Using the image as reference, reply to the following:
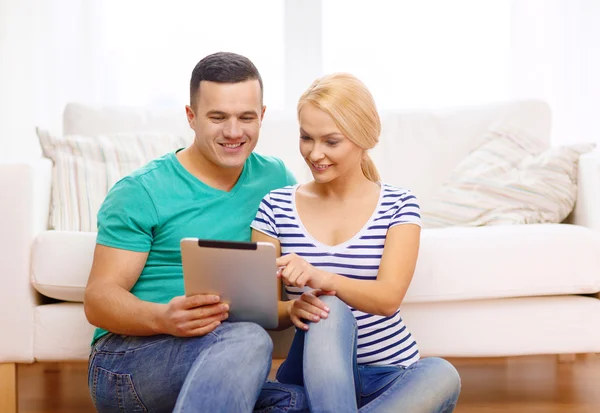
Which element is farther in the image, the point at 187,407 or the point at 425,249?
the point at 425,249

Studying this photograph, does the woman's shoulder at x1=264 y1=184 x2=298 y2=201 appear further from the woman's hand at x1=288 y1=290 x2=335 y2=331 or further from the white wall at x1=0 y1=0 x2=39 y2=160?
the white wall at x1=0 y1=0 x2=39 y2=160

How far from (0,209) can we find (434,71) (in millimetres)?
2508

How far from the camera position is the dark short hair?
5.56 feet

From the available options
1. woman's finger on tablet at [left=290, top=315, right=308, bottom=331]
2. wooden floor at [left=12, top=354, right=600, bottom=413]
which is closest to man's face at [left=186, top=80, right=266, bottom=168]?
woman's finger on tablet at [left=290, top=315, right=308, bottom=331]

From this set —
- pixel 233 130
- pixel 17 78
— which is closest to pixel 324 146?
pixel 233 130

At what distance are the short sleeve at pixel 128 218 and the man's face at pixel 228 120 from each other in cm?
19

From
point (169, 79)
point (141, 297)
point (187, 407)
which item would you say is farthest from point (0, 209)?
point (169, 79)

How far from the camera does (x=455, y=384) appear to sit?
1592 mm

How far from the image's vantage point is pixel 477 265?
202 cm

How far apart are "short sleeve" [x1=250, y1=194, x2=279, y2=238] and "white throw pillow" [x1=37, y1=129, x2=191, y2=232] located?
2.59 feet

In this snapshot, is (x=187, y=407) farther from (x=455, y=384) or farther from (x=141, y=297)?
(x=455, y=384)

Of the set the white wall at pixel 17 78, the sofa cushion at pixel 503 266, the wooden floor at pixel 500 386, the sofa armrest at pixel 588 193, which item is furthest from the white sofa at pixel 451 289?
the white wall at pixel 17 78

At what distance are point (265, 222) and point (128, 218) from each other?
312 mm

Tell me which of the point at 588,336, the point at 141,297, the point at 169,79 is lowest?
the point at 588,336
